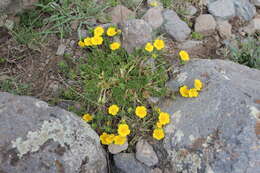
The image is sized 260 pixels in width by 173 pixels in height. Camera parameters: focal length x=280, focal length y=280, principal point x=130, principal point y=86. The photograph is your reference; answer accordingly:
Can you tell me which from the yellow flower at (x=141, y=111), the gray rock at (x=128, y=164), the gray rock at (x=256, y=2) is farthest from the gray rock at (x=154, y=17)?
the gray rock at (x=128, y=164)

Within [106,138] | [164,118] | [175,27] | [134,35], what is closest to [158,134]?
[164,118]

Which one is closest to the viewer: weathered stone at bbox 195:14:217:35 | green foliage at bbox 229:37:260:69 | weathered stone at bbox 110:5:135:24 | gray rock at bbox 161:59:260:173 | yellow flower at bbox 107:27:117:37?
gray rock at bbox 161:59:260:173

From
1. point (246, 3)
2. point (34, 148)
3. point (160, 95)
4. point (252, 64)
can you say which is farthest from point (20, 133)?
point (246, 3)

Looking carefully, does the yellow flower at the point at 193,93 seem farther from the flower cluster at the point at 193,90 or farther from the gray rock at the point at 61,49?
the gray rock at the point at 61,49

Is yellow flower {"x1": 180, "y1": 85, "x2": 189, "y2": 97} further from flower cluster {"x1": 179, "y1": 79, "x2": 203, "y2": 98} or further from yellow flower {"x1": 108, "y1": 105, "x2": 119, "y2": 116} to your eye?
yellow flower {"x1": 108, "y1": 105, "x2": 119, "y2": 116}

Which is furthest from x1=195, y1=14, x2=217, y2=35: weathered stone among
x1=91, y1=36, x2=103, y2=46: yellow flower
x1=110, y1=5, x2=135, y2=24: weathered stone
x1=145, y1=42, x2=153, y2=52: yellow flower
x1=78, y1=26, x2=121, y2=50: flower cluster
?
x1=91, y1=36, x2=103, y2=46: yellow flower

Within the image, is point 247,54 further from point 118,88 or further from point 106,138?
point 106,138

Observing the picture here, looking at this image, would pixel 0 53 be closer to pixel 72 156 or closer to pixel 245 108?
pixel 72 156
